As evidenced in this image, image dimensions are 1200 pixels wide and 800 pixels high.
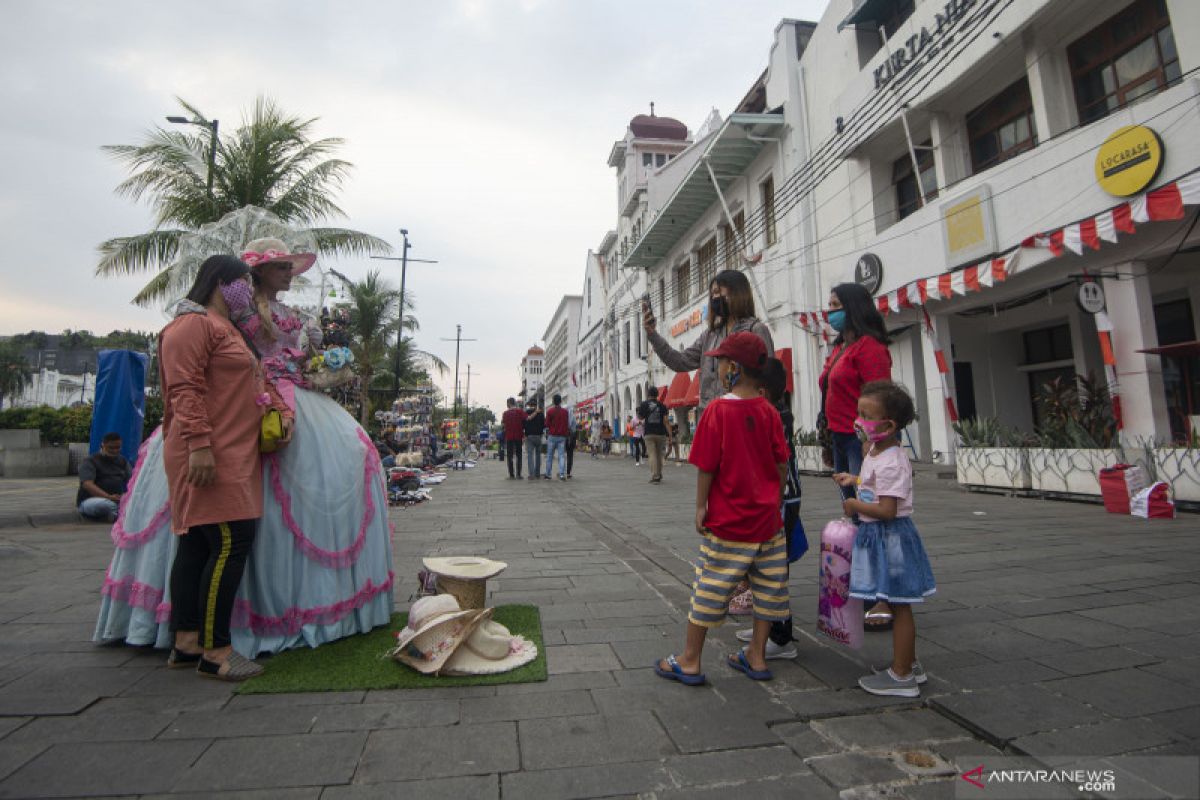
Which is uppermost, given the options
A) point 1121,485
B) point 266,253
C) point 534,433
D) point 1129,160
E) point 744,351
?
point 1129,160

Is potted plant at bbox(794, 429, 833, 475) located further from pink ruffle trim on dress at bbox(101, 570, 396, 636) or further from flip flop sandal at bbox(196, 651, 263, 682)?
flip flop sandal at bbox(196, 651, 263, 682)

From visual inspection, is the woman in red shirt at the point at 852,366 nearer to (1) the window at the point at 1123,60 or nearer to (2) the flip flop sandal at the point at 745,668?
(2) the flip flop sandal at the point at 745,668

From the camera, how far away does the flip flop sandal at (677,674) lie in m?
2.43

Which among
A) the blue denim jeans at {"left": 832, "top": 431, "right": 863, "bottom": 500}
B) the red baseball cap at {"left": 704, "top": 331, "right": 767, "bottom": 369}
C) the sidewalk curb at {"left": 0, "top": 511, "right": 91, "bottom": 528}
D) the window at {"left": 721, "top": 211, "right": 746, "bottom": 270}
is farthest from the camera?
the window at {"left": 721, "top": 211, "right": 746, "bottom": 270}

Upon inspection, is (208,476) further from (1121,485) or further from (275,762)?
(1121,485)

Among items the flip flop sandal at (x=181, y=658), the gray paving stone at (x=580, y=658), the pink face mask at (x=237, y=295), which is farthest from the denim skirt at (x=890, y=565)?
the pink face mask at (x=237, y=295)

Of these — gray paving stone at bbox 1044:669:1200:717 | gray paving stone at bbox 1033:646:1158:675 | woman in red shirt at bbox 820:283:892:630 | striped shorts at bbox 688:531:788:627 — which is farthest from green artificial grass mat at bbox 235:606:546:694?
gray paving stone at bbox 1033:646:1158:675

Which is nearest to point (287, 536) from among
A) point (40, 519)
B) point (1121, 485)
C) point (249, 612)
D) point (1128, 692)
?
point (249, 612)

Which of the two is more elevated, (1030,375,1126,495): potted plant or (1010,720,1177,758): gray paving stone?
(1030,375,1126,495): potted plant

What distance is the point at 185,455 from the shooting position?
2.60 metres

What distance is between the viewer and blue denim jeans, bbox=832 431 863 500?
10.5ft

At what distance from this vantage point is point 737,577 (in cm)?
243

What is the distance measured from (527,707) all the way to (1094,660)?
238cm

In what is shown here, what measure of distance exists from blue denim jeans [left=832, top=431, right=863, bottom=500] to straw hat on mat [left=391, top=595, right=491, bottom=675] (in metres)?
1.92
